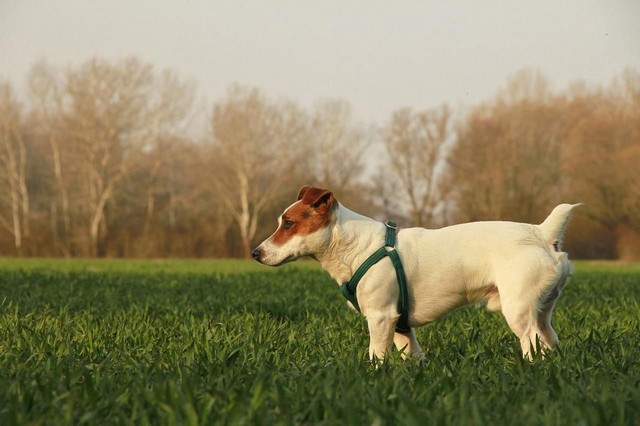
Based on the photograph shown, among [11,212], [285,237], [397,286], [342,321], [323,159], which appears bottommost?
[11,212]

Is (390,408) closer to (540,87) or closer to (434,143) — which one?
(434,143)

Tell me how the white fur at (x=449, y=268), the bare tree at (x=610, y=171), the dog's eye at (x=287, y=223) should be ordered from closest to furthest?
the white fur at (x=449, y=268) < the dog's eye at (x=287, y=223) < the bare tree at (x=610, y=171)

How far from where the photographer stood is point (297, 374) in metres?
4.39

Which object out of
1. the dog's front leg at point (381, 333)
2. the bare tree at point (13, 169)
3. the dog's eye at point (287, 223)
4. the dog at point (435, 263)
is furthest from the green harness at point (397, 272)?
the bare tree at point (13, 169)

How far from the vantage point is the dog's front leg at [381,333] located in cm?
550

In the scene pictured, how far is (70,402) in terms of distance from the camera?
3.40 m

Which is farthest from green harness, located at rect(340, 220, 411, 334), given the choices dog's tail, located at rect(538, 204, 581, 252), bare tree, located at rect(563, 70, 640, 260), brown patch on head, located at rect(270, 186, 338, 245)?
bare tree, located at rect(563, 70, 640, 260)

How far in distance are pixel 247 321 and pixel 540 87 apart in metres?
49.2

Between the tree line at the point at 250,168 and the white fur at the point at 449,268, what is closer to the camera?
the white fur at the point at 449,268

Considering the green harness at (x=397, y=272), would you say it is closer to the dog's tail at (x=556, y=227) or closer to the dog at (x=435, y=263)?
the dog at (x=435, y=263)

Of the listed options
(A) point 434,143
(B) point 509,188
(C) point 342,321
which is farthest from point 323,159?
(C) point 342,321

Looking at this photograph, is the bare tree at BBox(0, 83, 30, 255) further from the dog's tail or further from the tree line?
the dog's tail

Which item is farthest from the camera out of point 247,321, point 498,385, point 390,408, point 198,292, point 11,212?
point 11,212

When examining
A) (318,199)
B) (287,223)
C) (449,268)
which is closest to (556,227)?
(449,268)
